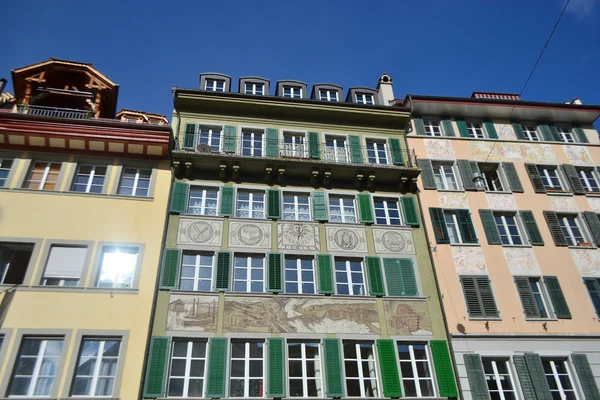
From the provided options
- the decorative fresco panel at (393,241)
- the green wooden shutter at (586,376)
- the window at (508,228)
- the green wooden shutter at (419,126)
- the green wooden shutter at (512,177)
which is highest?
the green wooden shutter at (419,126)

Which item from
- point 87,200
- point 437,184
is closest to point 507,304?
point 437,184

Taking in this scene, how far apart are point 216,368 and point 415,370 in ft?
20.6

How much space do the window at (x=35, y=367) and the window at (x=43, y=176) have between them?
5.66 metres

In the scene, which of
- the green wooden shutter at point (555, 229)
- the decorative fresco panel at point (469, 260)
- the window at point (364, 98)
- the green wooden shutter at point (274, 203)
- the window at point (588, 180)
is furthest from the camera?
the window at point (364, 98)

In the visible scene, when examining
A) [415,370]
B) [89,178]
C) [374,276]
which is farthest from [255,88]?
[415,370]

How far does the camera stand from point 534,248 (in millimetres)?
17953

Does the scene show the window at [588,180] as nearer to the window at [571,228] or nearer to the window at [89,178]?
the window at [571,228]

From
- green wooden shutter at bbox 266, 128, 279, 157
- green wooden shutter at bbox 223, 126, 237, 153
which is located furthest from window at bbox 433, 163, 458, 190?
green wooden shutter at bbox 223, 126, 237, 153

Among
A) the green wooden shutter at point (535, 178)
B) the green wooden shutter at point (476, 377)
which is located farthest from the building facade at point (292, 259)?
the green wooden shutter at point (535, 178)

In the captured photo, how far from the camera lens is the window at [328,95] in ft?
73.2

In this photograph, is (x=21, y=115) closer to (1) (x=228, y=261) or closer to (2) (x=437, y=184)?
(1) (x=228, y=261)

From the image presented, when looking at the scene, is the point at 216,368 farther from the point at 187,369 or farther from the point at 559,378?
the point at 559,378

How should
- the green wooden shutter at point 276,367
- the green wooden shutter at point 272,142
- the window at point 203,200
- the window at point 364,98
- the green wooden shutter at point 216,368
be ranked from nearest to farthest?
1. the green wooden shutter at point 216,368
2. the green wooden shutter at point 276,367
3. the window at point 203,200
4. the green wooden shutter at point 272,142
5. the window at point 364,98

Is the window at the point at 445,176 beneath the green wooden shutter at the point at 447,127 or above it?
beneath
